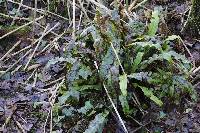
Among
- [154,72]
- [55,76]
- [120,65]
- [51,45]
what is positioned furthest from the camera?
[51,45]

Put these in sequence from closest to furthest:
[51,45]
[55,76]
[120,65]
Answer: [120,65]
[55,76]
[51,45]

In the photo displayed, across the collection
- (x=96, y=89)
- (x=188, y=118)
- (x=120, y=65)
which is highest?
(x=120, y=65)

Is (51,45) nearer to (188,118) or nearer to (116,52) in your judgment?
(116,52)

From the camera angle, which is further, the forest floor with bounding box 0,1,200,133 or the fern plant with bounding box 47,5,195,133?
the forest floor with bounding box 0,1,200,133

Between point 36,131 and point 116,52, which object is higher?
point 116,52

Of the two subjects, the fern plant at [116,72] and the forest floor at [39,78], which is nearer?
the fern plant at [116,72]

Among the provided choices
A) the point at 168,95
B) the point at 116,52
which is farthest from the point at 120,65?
the point at 168,95

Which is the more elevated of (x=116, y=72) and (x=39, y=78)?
(x=116, y=72)

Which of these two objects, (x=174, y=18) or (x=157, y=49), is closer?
(x=157, y=49)
